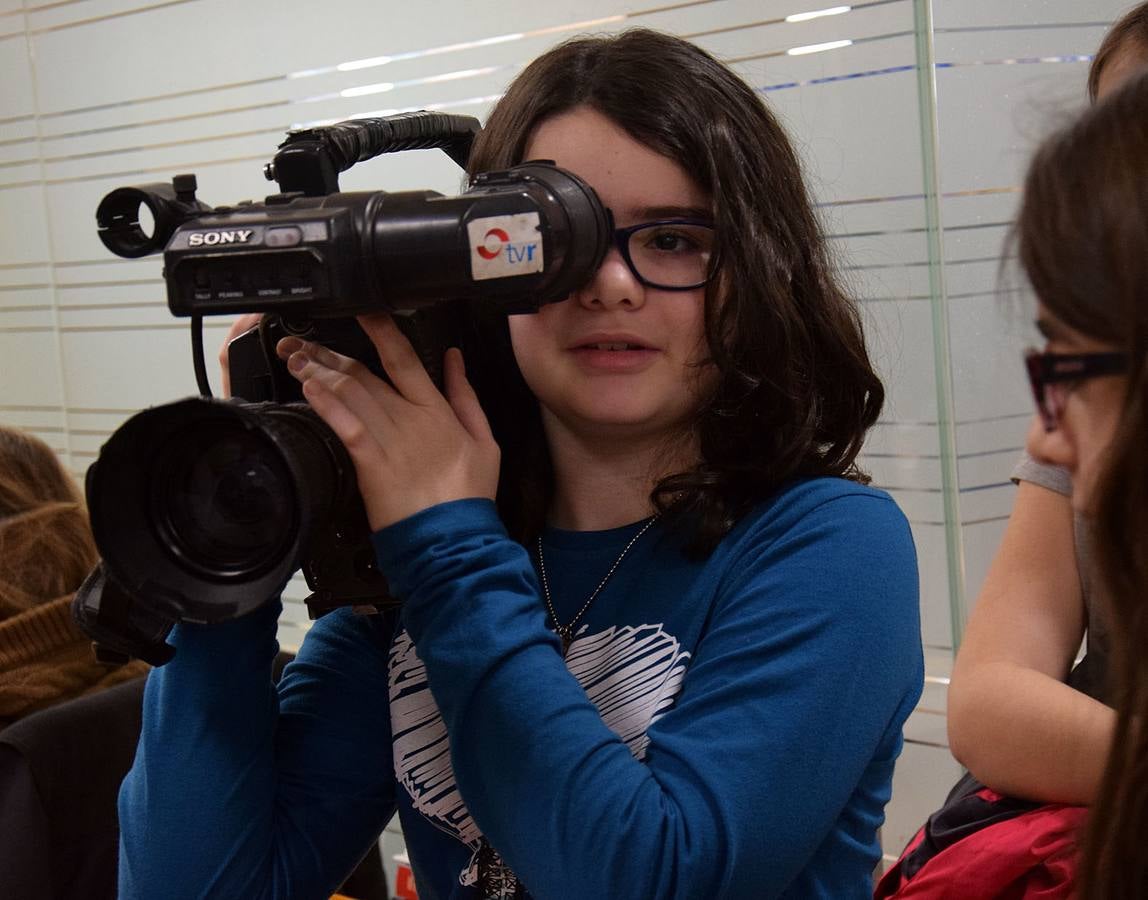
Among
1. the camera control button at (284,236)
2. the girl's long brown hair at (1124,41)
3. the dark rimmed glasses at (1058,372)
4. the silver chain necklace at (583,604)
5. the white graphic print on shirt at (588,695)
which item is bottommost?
the white graphic print on shirt at (588,695)

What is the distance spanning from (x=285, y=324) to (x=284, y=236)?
0.15 m

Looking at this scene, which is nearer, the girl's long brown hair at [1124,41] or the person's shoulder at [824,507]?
the person's shoulder at [824,507]

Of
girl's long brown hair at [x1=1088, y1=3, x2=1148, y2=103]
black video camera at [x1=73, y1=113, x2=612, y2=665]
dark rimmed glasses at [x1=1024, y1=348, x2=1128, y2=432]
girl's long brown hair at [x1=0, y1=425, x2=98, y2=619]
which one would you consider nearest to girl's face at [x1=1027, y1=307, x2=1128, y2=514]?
dark rimmed glasses at [x1=1024, y1=348, x2=1128, y2=432]

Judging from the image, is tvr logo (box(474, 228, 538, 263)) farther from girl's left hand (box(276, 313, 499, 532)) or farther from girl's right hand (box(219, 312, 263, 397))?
girl's right hand (box(219, 312, 263, 397))

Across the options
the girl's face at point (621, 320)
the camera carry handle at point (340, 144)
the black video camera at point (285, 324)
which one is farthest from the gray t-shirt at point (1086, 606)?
the camera carry handle at point (340, 144)

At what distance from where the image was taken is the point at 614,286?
1.04 metres

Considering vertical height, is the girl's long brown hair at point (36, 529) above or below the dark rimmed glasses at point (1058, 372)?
below

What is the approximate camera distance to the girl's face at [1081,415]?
69cm

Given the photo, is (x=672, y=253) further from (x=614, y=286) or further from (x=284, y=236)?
(x=284, y=236)

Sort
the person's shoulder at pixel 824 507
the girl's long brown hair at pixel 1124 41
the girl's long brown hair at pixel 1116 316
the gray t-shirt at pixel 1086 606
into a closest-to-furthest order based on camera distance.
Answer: the girl's long brown hair at pixel 1116 316 < the person's shoulder at pixel 824 507 < the gray t-shirt at pixel 1086 606 < the girl's long brown hair at pixel 1124 41

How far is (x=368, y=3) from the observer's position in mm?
2422

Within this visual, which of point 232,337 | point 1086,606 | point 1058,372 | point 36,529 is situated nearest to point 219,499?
point 232,337

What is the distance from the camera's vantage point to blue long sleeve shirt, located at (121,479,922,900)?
2.97 feet

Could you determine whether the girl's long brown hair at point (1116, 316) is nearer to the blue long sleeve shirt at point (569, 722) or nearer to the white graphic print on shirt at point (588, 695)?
the blue long sleeve shirt at point (569, 722)
